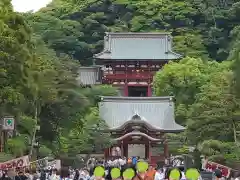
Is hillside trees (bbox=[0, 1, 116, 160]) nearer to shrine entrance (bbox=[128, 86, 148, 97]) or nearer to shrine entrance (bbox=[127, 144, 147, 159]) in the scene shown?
shrine entrance (bbox=[127, 144, 147, 159])

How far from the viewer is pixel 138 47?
174ft

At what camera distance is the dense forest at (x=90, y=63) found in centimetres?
1777

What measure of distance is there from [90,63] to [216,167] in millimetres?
43893

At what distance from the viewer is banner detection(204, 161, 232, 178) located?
19906 millimetres

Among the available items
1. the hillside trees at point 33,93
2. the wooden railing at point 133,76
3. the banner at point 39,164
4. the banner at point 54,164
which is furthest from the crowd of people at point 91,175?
the wooden railing at point 133,76

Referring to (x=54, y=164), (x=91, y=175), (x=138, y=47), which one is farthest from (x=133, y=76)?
(x=91, y=175)

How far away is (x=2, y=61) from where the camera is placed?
54.2 ft

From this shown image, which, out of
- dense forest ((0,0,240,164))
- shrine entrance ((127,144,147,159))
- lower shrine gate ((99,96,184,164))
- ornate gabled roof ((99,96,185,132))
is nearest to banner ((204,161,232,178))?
dense forest ((0,0,240,164))

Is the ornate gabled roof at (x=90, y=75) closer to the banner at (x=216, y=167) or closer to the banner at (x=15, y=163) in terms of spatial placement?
the banner at (x=216, y=167)

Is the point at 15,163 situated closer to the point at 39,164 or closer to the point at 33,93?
the point at 33,93

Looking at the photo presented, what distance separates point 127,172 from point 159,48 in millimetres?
44404

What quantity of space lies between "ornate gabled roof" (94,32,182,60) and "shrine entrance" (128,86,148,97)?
2711 mm

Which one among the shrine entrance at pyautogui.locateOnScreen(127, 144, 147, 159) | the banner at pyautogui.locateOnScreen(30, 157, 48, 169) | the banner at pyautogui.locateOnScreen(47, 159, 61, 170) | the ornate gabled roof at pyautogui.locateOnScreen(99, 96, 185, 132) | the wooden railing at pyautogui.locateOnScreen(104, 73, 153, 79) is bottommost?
the shrine entrance at pyautogui.locateOnScreen(127, 144, 147, 159)

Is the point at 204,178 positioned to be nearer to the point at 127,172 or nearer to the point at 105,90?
the point at 127,172
